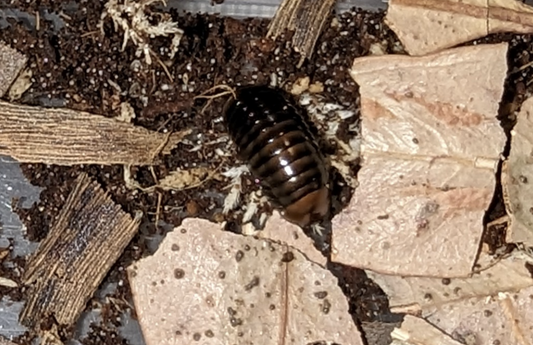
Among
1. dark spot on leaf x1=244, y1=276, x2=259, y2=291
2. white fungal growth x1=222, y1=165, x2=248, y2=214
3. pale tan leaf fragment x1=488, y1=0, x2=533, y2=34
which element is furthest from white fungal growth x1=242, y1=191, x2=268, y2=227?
pale tan leaf fragment x1=488, y1=0, x2=533, y2=34

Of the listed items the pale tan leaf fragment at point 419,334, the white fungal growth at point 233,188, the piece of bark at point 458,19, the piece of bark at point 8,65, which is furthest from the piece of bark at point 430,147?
the piece of bark at point 8,65

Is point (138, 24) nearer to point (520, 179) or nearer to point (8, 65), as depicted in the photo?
point (8, 65)

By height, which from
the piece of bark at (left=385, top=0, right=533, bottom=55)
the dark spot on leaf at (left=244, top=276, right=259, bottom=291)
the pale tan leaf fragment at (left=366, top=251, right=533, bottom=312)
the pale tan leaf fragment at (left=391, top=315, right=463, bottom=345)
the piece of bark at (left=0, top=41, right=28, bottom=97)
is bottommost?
the pale tan leaf fragment at (left=391, top=315, right=463, bottom=345)

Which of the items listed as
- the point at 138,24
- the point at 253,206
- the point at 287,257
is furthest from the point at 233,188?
the point at 138,24

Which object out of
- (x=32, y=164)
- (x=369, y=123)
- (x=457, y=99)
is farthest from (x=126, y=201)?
(x=457, y=99)

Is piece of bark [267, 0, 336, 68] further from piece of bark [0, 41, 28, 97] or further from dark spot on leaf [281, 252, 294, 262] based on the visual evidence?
piece of bark [0, 41, 28, 97]

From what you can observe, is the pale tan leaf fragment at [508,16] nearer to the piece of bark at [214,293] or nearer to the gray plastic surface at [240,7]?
the gray plastic surface at [240,7]
